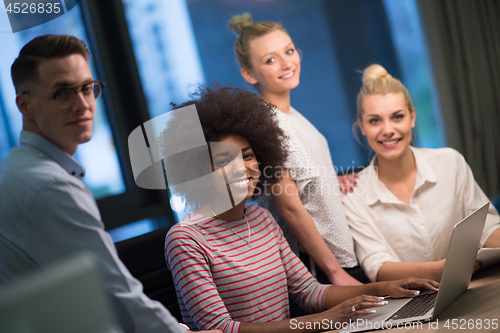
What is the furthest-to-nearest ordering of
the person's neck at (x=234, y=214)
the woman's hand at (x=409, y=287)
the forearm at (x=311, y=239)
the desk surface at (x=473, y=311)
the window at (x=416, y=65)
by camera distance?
the window at (x=416, y=65)
the forearm at (x=311, y=239)
the person's neck at (x=234, y=214)
the woman's hand at (x=409, y=287)
the desk surface at (x=473, y=311)

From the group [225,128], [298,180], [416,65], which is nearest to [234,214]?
[225,128]

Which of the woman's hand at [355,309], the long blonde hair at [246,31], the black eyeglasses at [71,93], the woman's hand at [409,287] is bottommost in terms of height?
the woman's hand at [409,287]

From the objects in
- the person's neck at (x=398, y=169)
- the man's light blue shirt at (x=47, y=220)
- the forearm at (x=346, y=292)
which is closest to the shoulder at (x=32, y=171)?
the man's light blue shirt at (x=47, y=220)

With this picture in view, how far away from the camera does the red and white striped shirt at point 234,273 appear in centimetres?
101

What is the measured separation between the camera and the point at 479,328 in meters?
0.80

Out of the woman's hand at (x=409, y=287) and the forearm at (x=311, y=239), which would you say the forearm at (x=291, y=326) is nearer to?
the woman's hand at (x=409, y=287)

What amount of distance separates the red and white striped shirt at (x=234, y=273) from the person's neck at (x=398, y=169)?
55 cm

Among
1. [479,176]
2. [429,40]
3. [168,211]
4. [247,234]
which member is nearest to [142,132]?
[168,211]

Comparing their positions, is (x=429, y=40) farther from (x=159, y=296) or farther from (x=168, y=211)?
(x=159, y=296)

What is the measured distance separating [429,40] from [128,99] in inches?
82.4

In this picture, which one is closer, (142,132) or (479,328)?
(479,328)

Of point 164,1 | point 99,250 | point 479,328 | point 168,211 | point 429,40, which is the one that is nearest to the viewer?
point 99,250

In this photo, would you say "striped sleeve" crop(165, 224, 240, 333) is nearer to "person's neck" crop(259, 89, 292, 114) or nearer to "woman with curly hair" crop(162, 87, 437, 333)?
"woman with curly hair" crop(162, 87, 437, 333)

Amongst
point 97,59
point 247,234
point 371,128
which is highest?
point 97,59
